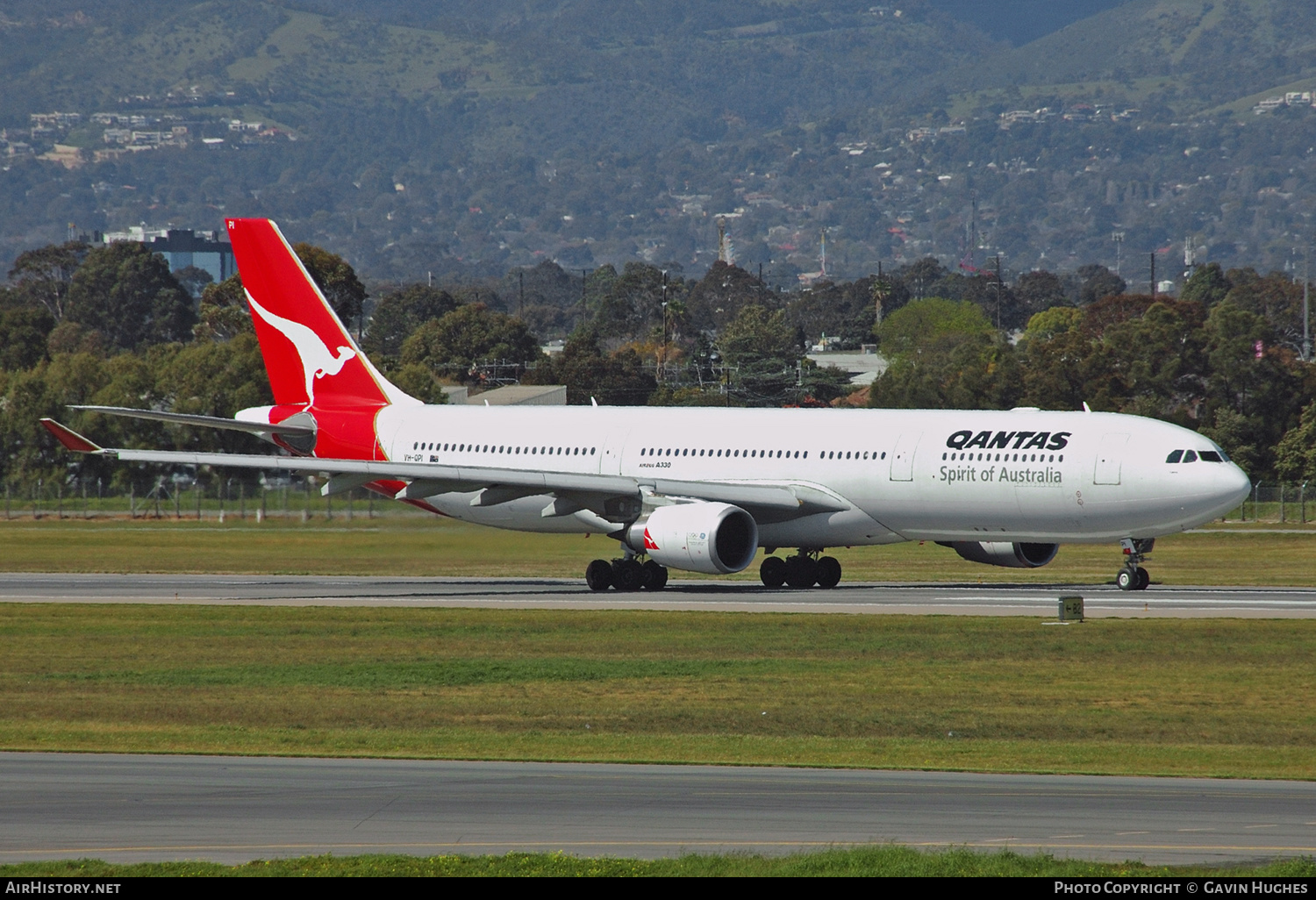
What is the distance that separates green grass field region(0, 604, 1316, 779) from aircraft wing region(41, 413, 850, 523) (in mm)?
6111

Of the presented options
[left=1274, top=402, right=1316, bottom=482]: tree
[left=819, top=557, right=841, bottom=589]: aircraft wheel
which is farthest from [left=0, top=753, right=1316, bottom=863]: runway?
[left=1274, top=402, right=1316, bottom=482]: tree

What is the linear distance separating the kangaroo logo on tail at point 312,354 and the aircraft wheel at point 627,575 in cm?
1131

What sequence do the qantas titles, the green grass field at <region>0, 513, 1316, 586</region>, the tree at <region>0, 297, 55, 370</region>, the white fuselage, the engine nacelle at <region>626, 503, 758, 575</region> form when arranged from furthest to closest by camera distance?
1. the tree at <region>0, 297, 55, 370</region>
2. the green grass field at <region>0, 513, 1316, 586</region>
3. the engine nacelle at <region>626, 503, 758, 575</region>
4. the qantas titles
5. the white fuselage

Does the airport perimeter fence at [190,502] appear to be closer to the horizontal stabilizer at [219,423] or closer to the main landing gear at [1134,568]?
the horizontal stabilizer at [219,423]

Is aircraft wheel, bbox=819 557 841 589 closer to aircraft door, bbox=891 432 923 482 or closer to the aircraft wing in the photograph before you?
the aircraft wing

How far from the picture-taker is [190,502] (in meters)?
85.0

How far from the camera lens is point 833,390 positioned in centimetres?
13388

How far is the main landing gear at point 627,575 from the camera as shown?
4491 centimetres

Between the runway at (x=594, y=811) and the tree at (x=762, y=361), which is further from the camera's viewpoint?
the tree at (x=762, y=361)

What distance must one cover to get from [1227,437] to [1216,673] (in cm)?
7180

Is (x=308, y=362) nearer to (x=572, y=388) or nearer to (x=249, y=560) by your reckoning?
(x=249, y=560)

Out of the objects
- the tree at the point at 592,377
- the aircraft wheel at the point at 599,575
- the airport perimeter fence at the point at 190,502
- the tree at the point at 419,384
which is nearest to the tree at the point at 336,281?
the tree at the point at 592,377

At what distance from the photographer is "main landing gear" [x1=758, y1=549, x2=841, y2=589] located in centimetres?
4572

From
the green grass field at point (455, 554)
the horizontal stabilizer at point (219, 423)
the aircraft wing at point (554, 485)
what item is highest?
the horizontal stabilizer at point (219, 423)
